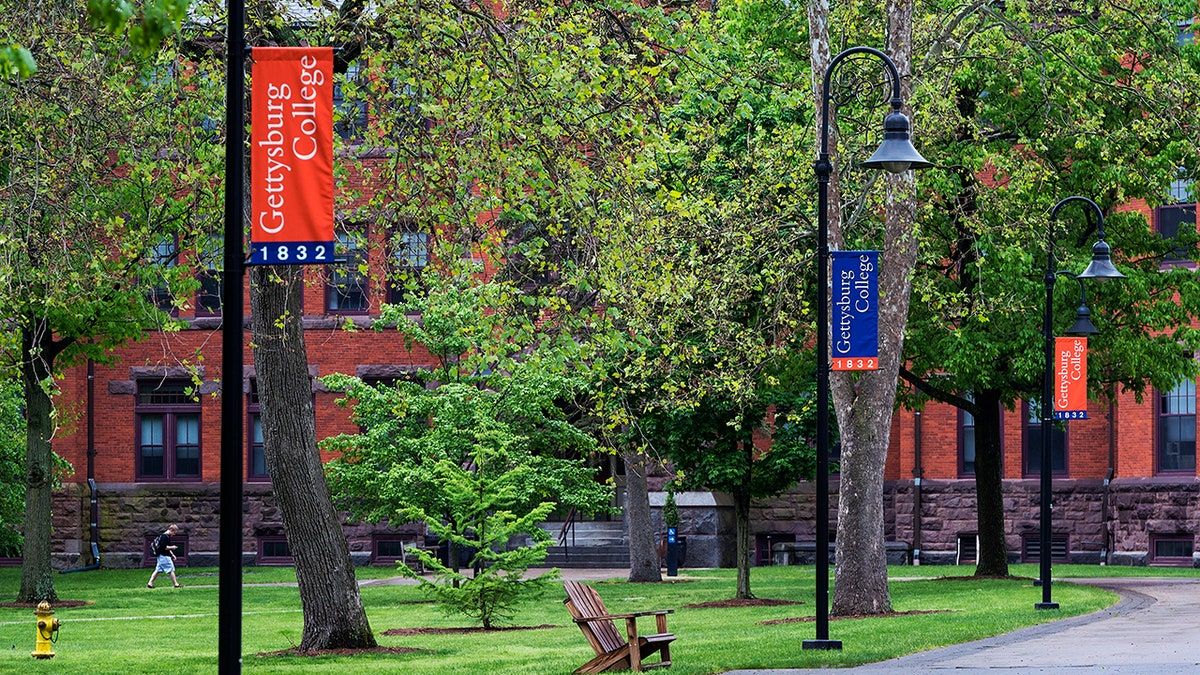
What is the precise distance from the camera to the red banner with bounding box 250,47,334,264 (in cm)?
1109

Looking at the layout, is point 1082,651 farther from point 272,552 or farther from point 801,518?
point 272,552

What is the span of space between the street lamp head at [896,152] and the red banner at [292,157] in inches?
269

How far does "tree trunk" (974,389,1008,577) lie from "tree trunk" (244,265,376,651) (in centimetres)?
1602

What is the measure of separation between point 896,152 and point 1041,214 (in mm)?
10630

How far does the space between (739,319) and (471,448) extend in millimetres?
5708

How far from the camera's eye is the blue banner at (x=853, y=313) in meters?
18.9

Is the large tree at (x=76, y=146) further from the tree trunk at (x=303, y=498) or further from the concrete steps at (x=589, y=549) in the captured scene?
the concrete steps at (x=589, y=549)

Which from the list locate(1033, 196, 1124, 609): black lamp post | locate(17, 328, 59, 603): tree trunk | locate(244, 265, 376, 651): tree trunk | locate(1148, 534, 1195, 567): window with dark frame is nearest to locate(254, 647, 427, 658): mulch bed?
locate(244, 265, 376, 651): tree trunk

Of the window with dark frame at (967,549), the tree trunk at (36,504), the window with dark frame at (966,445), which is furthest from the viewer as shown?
the window with dark frame at (966,445)

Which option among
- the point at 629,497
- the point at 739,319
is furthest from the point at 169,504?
the point at 739,319

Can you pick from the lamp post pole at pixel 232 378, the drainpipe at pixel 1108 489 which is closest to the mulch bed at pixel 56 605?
the lamp post pole at pixel 232 378

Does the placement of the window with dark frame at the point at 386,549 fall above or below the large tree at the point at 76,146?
below

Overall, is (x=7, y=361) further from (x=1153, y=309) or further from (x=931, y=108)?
(x=1153, y=309)

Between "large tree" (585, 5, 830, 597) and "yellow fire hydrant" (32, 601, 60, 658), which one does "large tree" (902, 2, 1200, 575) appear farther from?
"yellow fire hydrant" (32, 601, 60, 658)
